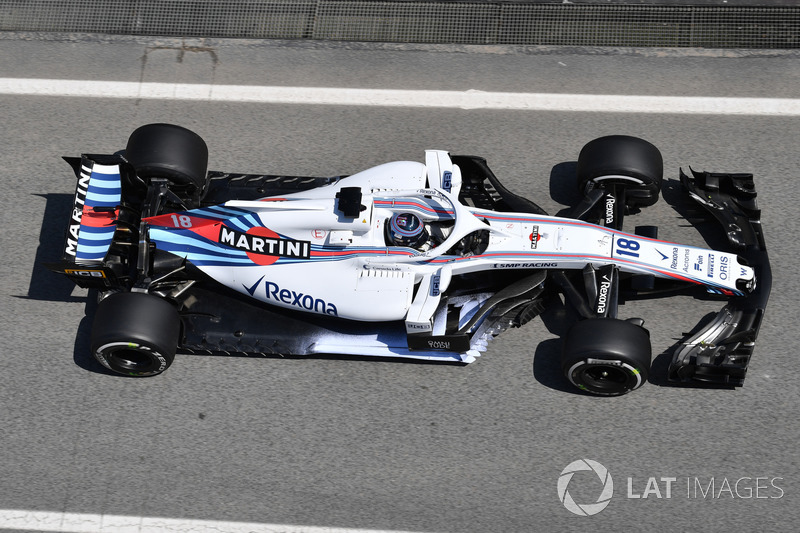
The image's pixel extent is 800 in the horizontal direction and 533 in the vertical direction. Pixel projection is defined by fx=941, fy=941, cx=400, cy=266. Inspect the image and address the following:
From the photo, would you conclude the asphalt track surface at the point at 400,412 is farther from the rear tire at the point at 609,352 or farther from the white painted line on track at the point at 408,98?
the rear tire at the point at 609,352

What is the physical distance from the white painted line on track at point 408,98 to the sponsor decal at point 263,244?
8.74ft

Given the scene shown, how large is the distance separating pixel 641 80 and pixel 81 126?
20.4ft

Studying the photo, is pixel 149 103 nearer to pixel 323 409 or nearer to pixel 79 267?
pixel 79 267

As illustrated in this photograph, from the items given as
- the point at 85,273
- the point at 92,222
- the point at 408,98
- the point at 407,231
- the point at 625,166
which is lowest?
the point at 85,273

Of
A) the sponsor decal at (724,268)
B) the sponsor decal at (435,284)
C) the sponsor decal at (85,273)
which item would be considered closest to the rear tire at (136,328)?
the sponsor decal at (85,273)

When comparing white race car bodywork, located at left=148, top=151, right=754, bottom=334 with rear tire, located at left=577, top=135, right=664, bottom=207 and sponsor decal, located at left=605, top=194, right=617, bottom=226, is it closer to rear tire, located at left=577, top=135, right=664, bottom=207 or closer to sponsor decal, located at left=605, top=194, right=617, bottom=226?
sponsor decal, located at left=605, top=194, right=617, bottom=226

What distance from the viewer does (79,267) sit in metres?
7.95

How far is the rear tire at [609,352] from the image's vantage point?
771 cm

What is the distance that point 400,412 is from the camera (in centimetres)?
832

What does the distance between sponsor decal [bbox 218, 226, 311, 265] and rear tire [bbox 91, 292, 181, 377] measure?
2.58 feet

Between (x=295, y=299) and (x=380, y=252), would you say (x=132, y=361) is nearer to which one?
(x=295, y=299)

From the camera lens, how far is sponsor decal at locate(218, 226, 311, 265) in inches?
323

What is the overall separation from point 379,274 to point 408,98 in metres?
3.06

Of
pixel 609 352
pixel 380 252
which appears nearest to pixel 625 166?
pixel 609 352
